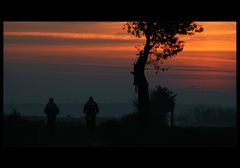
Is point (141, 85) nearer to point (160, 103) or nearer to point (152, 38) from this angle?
point (152, 38)

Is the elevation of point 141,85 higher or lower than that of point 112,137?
higher

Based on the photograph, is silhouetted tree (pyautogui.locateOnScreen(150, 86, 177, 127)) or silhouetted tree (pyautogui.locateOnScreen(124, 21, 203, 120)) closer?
silhouetted tree (pyautogui.locateOnScreen(124, 21, 203, 120))

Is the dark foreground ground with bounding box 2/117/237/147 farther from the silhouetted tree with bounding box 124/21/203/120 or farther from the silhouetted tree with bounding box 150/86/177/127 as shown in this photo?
the silhouetted tree with bounding box 150/86/177/127

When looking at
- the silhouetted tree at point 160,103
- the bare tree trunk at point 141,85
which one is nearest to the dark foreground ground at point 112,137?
the bare tree trunk at point 141,85

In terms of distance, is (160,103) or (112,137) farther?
(160,103)

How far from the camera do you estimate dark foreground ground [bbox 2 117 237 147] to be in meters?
32.2

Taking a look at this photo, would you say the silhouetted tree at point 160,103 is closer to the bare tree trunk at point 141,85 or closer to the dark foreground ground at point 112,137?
the bare tree trunk at point 141,85

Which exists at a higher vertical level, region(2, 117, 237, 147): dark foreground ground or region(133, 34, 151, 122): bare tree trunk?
region(133, 34, 151, 122): bare tree trunk

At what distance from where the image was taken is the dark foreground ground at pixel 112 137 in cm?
3219

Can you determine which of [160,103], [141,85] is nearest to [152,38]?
[141,85]

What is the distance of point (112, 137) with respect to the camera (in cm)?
3466

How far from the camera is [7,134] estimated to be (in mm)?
33750

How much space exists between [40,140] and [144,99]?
45.2ft

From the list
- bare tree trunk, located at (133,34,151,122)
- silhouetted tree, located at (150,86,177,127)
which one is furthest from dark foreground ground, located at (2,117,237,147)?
silhouetted tree, located at (150,86,177,127)
